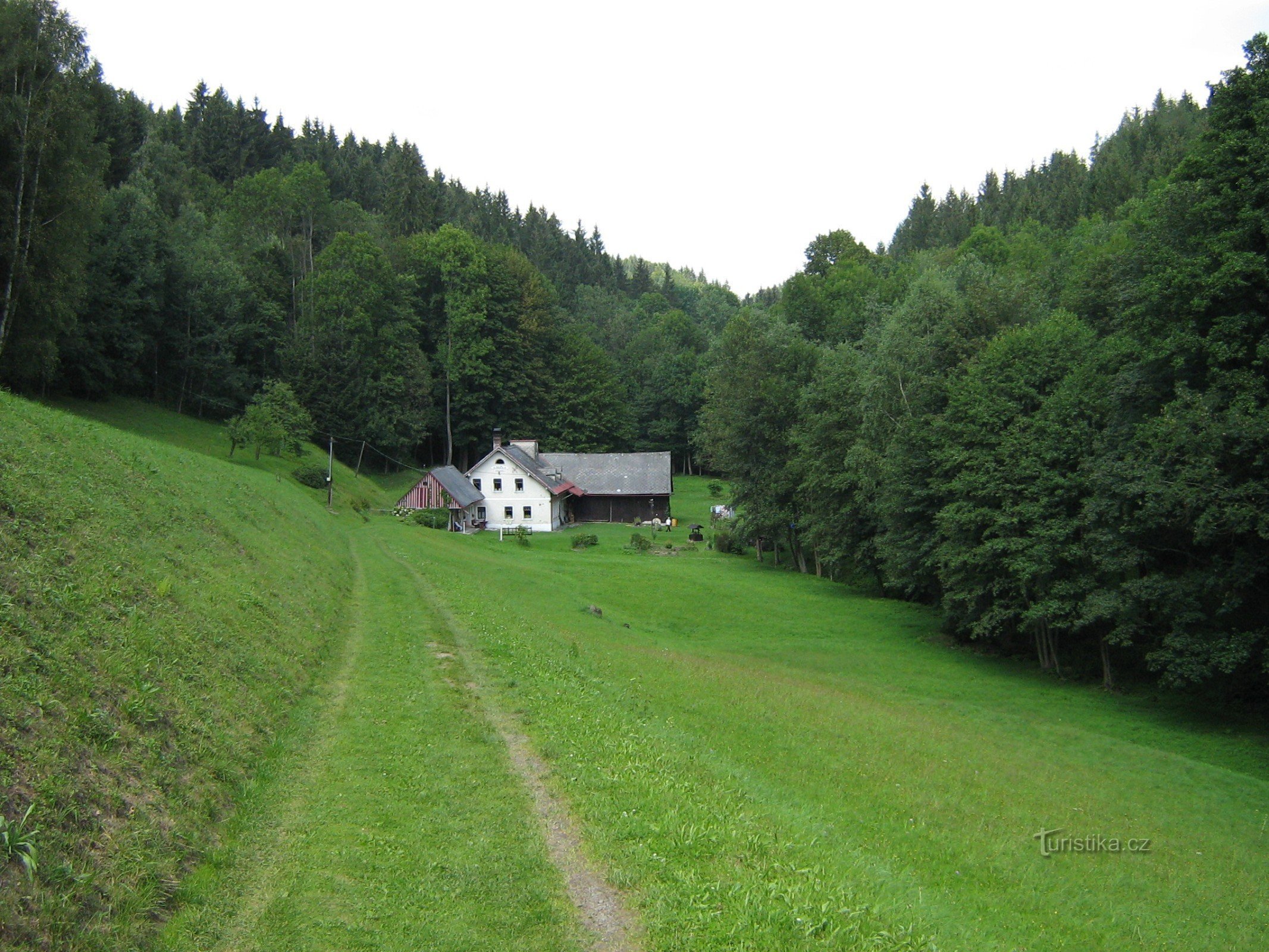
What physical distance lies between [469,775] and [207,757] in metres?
3.31

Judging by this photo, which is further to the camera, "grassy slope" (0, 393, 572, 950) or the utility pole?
the utility pole

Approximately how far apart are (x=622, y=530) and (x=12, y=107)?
48.3 meters

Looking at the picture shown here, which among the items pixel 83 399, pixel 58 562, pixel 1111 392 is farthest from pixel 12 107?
pixel 1111 392

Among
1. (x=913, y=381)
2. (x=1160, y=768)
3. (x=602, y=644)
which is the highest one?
(x=913, y=381)

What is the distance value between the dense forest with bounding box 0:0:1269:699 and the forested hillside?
13 cm

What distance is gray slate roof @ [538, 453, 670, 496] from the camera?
7394cm

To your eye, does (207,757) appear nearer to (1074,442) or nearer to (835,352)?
(1074,442)

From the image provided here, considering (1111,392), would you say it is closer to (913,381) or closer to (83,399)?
(913,381)

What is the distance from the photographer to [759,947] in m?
6.93

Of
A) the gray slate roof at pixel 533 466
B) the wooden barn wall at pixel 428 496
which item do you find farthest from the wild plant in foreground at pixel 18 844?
the gray slate roof at pixel 533 466

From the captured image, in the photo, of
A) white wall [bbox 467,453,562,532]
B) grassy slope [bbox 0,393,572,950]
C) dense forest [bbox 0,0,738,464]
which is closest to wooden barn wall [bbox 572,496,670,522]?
white wall [bbox 467,453,562,532]

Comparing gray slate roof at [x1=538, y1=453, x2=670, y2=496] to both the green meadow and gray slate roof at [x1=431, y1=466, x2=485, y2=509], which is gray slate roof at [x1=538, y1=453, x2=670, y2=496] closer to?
gray slate roof at [x1=431, y1=466, x2=485, y2=509]

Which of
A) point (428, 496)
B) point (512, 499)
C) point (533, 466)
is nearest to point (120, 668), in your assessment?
point (428, 496)

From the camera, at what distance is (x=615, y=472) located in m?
75.7
